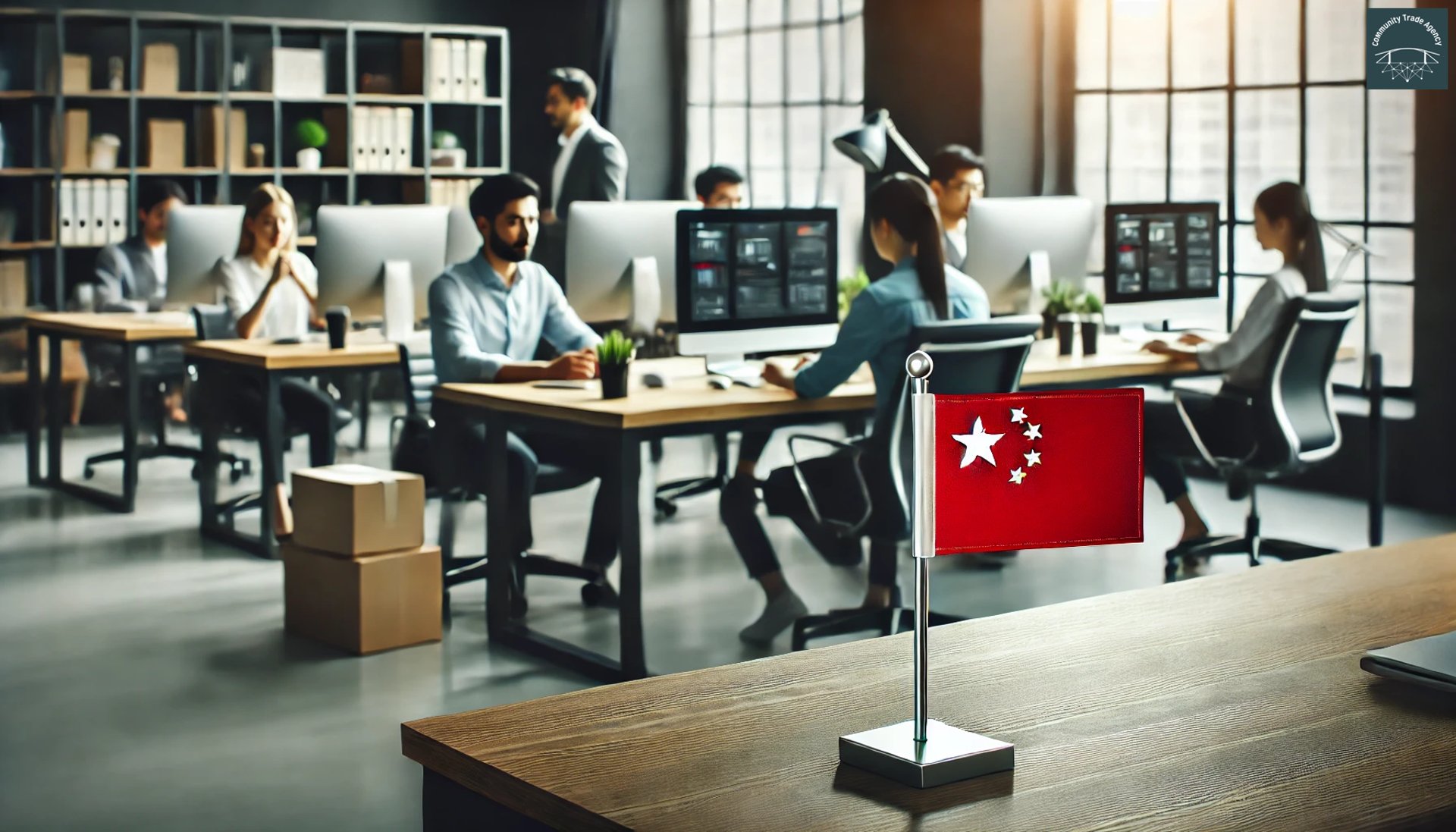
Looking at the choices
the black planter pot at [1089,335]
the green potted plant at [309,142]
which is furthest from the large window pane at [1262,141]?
the green potted plant at [309,142]

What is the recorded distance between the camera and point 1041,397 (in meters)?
1.22

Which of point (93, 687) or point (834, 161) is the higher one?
point (834, 161)

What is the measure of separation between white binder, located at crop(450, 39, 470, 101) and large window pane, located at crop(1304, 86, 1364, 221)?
4.67 m

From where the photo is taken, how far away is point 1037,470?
4.02 ft

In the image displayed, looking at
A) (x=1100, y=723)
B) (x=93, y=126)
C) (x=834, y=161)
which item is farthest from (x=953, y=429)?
(x=93, y=126)

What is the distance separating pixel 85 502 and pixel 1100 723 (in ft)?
17.8

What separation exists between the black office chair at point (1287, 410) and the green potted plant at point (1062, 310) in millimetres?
A: 408

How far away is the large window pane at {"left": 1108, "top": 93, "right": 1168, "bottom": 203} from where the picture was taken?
667 cm

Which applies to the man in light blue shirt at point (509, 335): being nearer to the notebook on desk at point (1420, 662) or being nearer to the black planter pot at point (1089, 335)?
the black planter pot at point (1089, 335)

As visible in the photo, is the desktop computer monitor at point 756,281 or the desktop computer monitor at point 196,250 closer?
the desktop computer monitor at point 756,281

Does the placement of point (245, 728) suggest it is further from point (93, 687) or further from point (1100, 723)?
point (1100, 723)

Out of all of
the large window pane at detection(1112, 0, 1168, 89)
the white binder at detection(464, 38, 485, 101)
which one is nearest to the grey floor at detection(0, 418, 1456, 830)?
the large window pane at detection(1112, 0, 1168, 89)

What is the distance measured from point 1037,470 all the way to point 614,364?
8.43 feet

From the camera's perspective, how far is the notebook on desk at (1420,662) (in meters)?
1.33
